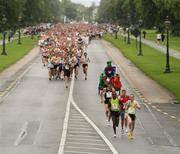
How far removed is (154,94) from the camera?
130ft

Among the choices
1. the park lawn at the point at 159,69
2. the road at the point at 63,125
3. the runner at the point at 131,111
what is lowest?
the road at the point at 63,125

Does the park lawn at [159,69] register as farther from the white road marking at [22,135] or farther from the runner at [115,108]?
the white road marking at [22,135]

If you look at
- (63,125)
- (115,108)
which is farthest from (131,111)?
(63,125)

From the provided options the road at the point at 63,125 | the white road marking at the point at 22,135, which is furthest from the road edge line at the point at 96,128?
the white road marking at the point at 22,135

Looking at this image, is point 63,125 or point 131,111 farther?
point 63,125

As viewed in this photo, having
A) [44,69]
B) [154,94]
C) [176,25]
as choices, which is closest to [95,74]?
[44,69]

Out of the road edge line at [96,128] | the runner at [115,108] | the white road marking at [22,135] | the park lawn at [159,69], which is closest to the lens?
the road edge line at [96,128]

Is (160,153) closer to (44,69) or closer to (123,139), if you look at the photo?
(123,139)

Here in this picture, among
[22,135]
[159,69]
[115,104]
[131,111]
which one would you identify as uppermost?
[115,104]

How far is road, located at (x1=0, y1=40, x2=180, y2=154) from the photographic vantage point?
2300cm

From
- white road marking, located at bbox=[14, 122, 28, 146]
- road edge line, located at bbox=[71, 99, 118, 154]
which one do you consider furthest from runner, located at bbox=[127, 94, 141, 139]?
white road marking, located at bbox=[14, 122, 28, 146]

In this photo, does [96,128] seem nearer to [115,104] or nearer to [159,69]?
[115,104]

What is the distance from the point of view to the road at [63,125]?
75.5 ft

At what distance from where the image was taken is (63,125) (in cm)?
2764
